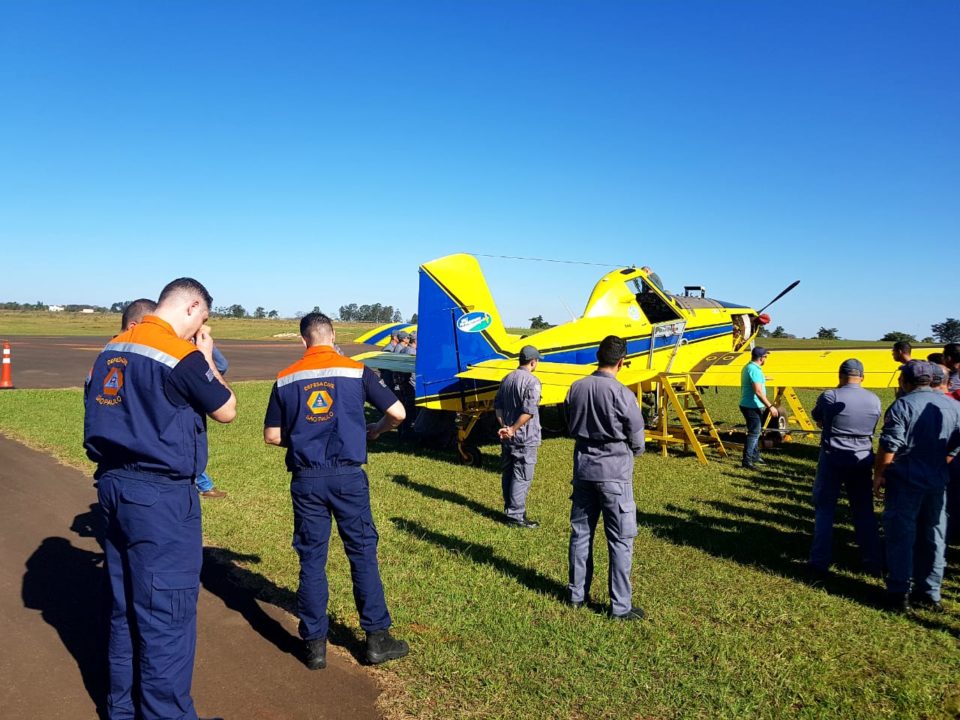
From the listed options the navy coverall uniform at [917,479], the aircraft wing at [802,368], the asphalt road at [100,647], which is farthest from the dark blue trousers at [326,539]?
the aircraft wing at [802,368]

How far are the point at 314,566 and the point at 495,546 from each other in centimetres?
243

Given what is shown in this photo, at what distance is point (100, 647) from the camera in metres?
3.83

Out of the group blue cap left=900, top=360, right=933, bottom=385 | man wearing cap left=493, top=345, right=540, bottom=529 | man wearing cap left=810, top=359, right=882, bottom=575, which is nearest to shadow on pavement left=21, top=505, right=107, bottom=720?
man wearing cap left=493, top=345, right=540, bottom=529

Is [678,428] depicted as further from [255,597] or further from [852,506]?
[255,597]

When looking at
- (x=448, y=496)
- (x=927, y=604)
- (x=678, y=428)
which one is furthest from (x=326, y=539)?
(x=678, y=428)

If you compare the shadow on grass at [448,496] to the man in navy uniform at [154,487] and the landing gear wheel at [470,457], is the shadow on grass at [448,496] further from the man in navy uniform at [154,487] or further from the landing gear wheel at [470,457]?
the man in navy uniform at [154,487]

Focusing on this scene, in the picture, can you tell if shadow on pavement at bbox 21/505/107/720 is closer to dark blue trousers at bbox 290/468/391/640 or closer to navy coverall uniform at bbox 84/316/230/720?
navy coverall uniform at bbox 84/316/230/720

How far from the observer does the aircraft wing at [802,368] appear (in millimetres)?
10109

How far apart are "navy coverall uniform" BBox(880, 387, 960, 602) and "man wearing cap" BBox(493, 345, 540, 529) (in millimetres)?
3052

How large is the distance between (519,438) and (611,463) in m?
2.19

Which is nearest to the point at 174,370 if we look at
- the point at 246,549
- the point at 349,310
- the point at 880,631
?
the point at 246,549

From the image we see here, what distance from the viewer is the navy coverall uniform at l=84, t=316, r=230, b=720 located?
2.81 metres

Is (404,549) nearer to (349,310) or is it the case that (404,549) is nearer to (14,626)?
(14,626)

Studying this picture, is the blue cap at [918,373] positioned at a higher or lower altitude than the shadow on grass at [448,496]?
higher
